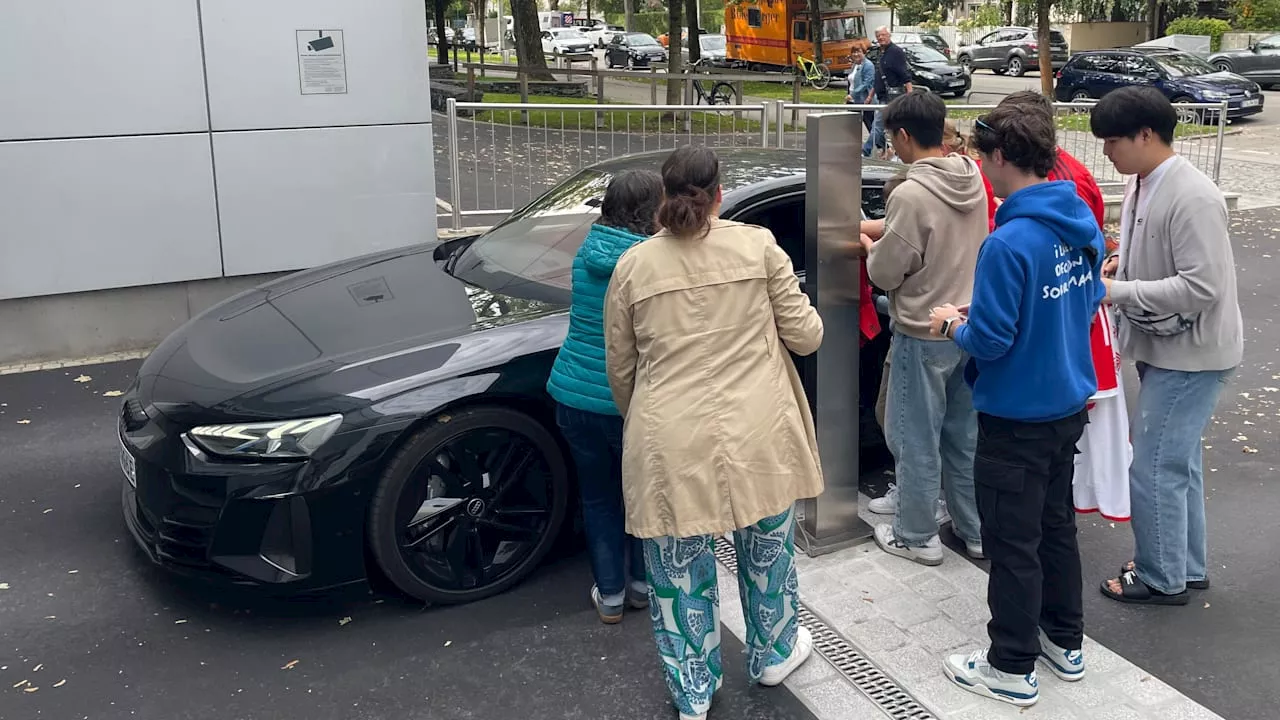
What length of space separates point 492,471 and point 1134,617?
2253 millimetres

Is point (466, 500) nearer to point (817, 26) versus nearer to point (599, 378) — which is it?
point (599, 378)

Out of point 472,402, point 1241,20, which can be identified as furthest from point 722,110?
point 1241,20

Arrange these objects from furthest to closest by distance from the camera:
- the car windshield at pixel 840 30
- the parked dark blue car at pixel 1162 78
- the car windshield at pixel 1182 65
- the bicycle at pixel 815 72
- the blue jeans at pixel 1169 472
A: the car windshield at pixel 840 30
the bicycle at pixel 815 72
the car windshield at pixel 1182 65
the parked dark blue car at pixel 1162 78
the blue jeans at pixel 1169 472

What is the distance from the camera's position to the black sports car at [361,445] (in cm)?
351

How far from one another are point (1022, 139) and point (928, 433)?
1309 millimetres

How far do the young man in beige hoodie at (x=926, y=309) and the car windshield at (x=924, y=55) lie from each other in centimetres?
2694

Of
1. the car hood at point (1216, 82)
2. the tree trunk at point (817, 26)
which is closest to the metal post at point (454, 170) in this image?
the car hood at point (1216, 82)

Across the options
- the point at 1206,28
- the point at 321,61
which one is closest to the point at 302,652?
the point at 321,61

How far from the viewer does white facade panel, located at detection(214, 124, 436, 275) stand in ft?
23.6

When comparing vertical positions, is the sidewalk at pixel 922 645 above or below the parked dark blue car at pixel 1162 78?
below

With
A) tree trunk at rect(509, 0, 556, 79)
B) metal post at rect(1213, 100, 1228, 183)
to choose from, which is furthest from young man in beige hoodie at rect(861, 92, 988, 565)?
tree trunk at rect(509, 0, 556, 79)

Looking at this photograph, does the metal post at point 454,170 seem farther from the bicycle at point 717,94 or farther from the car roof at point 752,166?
the bicycle at point 717,94

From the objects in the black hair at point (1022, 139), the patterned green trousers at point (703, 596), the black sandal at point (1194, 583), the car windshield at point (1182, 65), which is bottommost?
the black sandal at point (1194, 583)

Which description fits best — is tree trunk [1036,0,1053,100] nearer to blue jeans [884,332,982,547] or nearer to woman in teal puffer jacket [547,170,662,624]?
blue jeans [884,332,982,547]
